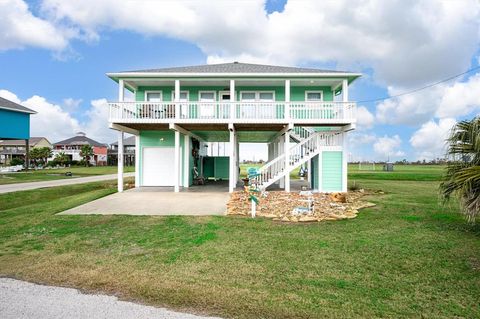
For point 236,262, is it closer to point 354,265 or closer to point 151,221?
point 354,265

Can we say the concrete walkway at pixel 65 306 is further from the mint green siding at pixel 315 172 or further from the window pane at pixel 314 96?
the window pane at pixel 314 96

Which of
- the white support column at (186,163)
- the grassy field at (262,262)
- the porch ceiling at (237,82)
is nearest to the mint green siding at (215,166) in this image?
the white support column at (186,163)

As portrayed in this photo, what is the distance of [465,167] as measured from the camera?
7094 mm

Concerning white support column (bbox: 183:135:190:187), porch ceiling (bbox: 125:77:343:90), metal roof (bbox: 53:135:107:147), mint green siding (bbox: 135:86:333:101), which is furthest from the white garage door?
metal roof (bbox: 53:135:107:147)

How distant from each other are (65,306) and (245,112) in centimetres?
1310

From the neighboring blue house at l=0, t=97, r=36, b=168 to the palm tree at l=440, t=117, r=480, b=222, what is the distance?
31482 millimetres

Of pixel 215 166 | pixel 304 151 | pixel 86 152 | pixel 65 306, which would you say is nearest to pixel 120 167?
pixel 215 166

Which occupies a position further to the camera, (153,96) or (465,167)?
(153,96)

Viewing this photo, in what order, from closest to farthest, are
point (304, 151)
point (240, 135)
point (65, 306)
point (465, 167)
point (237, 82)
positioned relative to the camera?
point (65, 306), point (465, 167), point (304, 151), point (237, 82), point (240, 135)

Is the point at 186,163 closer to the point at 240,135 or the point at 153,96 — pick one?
the point at 153,96

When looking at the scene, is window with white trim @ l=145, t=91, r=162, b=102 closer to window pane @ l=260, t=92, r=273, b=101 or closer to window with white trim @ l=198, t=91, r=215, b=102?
window with white trim @ l=198, t=91, r=215, b=102

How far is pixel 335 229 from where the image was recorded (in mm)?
8188

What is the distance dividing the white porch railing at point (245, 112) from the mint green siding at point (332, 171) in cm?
191

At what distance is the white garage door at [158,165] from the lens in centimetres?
1925
